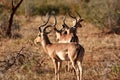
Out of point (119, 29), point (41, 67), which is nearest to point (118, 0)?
point (119, 29)

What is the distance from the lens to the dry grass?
35.4 ft

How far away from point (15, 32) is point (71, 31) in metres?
6.21

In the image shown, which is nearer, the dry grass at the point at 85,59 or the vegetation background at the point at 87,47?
the dry grass at the point at 85,59

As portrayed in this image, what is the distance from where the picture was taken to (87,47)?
16.4 meters

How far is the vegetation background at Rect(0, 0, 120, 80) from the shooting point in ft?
36.1

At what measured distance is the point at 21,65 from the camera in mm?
11461

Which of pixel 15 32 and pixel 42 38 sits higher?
pixel 42 38

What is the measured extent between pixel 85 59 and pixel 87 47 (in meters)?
2.29

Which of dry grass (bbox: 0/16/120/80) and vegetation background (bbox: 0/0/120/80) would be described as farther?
vegetation background (bbox: 0/0/120/80)

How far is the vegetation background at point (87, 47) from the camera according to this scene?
11005 mm

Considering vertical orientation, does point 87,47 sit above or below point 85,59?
below

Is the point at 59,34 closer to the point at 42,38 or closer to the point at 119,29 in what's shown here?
the point at 42,38

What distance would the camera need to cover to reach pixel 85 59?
1411 cm

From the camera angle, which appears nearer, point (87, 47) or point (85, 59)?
point (85, 59)
